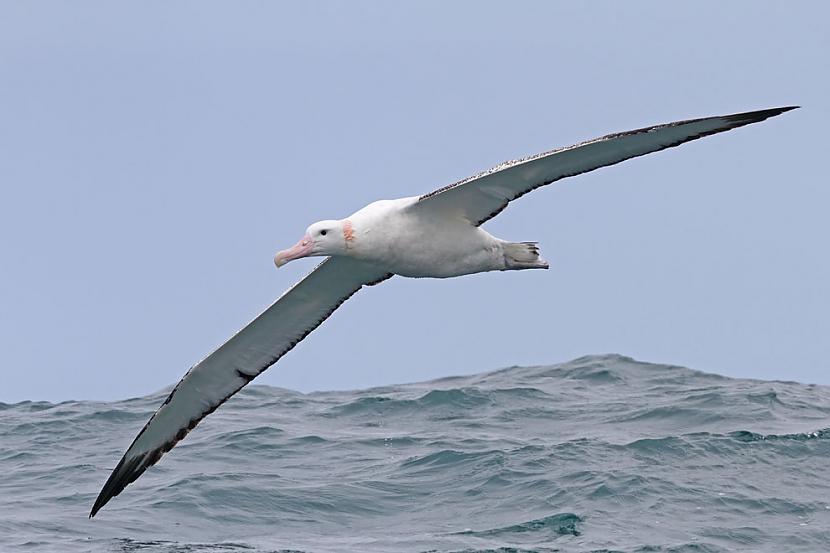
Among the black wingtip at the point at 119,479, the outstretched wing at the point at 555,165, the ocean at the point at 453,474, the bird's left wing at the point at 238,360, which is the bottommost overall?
the ocean at the point at 453,474

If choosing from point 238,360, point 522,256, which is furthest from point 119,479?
point 522,256

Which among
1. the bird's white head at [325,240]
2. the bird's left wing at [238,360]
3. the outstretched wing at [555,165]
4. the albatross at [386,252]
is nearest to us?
the outstretched wing at [555,165]

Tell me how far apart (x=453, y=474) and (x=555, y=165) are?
4269 millimetres

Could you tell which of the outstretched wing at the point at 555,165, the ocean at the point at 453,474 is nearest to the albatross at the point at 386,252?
the outstretched wing at the point at 555,165

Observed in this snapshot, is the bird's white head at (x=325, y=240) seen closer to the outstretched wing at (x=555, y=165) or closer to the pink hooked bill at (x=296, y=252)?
the pink hooked bill at (x=296, y=252)

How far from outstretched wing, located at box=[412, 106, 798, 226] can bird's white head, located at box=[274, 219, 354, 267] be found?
2.16 feet

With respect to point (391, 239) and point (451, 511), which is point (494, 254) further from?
point (451, 511)

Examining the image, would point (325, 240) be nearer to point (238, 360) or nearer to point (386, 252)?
point (386, 252)

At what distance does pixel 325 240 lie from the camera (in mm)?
10766

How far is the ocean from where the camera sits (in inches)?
443

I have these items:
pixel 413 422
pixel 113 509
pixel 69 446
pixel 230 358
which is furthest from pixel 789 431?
pixel 69 446

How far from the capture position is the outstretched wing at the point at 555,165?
928cm

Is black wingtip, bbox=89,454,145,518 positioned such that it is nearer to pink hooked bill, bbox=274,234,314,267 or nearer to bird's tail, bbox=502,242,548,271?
pink hooked bill, bbox=274,234,314,267

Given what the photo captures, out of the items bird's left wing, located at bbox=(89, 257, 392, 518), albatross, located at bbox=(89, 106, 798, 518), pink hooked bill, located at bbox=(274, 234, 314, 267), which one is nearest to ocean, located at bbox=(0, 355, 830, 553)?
bird's left wing, located at bbox=(89, 257, 392, 518)
